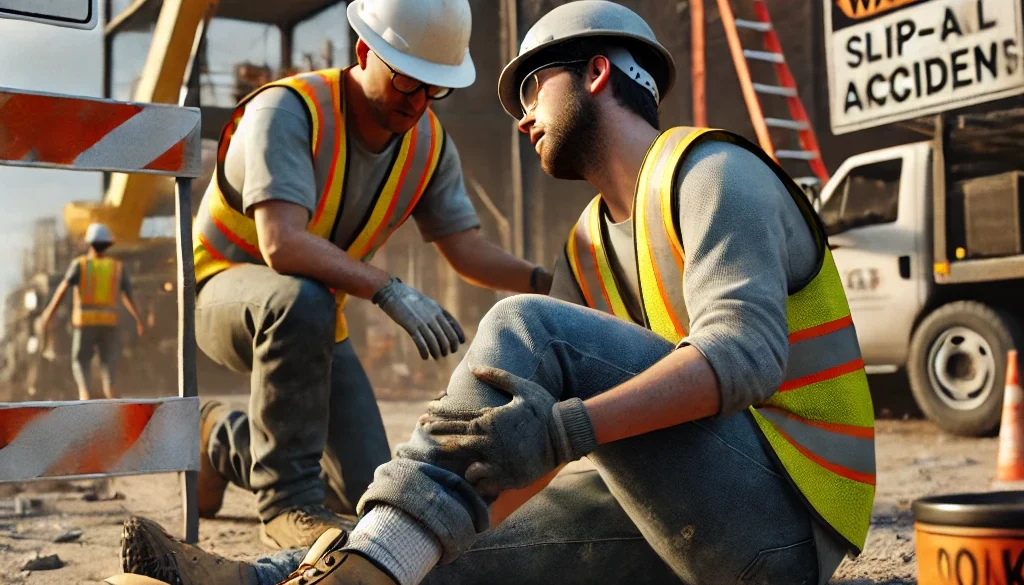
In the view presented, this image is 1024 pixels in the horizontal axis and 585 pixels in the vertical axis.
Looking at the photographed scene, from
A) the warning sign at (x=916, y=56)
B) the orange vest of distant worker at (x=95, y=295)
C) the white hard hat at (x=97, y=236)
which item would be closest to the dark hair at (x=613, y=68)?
the warning sign at (x=916, y=56)

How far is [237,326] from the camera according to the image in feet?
11.2

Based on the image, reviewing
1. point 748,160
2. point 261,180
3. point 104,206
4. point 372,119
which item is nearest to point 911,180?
point 372,119

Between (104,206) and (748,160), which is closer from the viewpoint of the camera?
(748,160)

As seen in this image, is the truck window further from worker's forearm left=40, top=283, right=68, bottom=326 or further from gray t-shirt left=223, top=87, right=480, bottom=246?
worker's forearm left=40, top=283, right=68, bottom=326

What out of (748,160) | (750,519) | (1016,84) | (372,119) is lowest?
(750,519)

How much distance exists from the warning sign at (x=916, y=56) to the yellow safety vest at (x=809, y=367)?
161 inches

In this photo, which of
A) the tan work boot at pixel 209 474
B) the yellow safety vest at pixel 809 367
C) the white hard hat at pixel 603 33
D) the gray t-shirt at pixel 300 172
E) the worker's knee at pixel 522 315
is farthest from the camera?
the tan work boot at pixel 209 474

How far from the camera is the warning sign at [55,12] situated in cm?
261

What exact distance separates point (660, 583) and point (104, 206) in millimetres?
10179

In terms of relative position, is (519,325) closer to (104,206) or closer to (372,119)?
(372,119)

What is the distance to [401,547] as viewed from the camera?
1714 mm

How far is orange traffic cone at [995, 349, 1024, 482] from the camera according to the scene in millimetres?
4500

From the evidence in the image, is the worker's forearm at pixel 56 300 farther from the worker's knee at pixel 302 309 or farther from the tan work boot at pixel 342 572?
the tan work boot at pixel 342 572

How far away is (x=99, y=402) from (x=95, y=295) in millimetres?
6859
